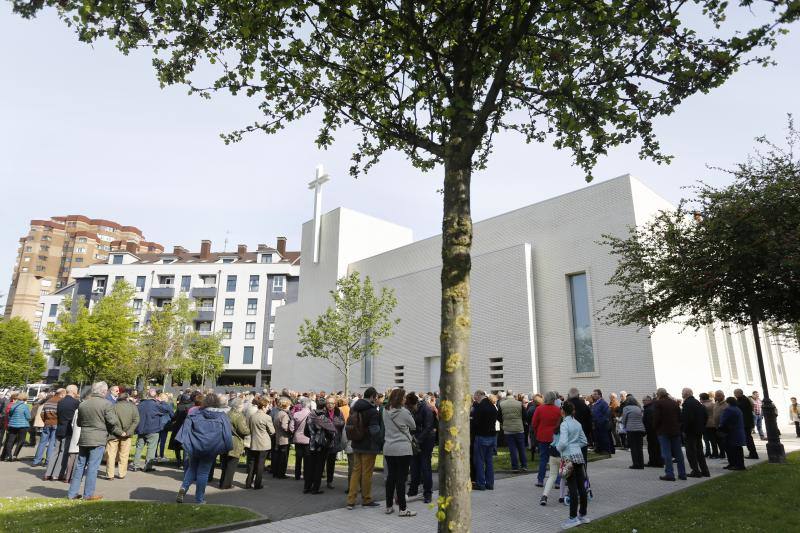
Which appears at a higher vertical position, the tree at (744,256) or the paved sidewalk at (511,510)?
the tree at (744,256)

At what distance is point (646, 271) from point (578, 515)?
973 cm

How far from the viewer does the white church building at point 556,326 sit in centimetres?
2202

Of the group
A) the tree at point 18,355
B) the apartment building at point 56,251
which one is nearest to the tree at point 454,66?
the tree at point 18,355

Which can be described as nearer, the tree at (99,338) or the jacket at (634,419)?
the jacket at (634,419)

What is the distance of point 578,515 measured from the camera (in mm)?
8023

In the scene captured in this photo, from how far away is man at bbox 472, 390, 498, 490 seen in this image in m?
10.7

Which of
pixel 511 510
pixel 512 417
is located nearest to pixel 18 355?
pixel 512 417

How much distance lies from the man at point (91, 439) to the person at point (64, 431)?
1.92m

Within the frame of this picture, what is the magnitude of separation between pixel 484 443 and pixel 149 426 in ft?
26.2

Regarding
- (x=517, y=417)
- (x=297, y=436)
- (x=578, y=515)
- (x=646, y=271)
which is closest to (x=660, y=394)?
(x=517, y=417)

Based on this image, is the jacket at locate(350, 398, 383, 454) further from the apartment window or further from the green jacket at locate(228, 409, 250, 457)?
the apartment window

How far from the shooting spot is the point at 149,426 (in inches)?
507

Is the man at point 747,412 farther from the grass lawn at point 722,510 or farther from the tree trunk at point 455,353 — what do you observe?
the tree trunk at point 455,353

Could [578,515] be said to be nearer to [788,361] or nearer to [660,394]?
[660,394]
